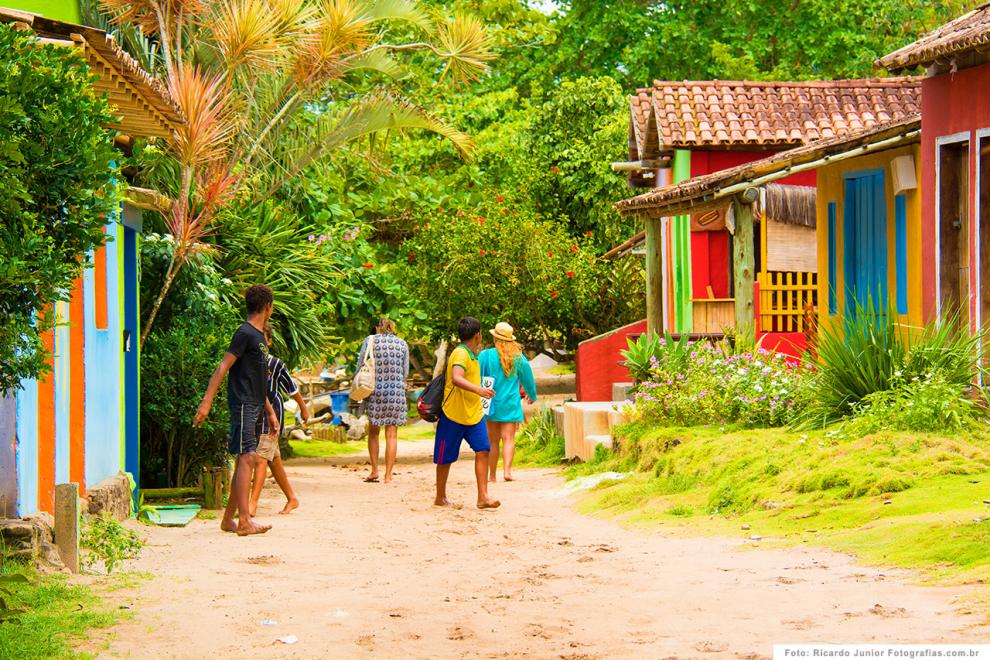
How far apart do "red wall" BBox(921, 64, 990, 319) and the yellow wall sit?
463mm

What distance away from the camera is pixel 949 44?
11.3 meters

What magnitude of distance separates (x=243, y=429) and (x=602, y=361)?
11.4 meters

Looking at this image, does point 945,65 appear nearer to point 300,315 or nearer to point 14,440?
point 300,315

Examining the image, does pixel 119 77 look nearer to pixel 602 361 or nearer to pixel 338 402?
pixel 602 361

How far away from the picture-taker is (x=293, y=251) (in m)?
A: 15.6

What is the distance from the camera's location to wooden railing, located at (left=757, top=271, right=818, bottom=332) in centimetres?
1777

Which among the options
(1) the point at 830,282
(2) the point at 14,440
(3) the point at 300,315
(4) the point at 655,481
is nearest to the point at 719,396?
(4) the point at 655,481

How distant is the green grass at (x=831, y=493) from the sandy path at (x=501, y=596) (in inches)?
14.4

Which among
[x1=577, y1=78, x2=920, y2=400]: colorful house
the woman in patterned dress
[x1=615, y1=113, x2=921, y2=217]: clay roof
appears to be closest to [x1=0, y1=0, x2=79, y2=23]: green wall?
the woman in patterned dress

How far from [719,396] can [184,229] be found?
5263mm

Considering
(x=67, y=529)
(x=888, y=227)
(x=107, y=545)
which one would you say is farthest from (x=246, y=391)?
(x=888, y=227)

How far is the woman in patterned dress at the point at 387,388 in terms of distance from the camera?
1428 cm

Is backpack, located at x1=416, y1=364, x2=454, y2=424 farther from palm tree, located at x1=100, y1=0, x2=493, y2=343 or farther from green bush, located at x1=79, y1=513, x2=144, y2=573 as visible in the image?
green bush, located at x1=79, y1=513, x2=144, y2=573

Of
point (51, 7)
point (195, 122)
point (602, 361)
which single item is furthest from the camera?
point (602, 361)
